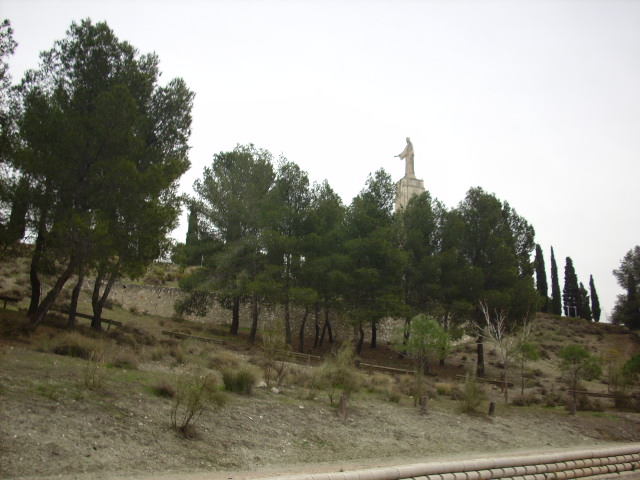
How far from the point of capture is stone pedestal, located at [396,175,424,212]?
168 ft

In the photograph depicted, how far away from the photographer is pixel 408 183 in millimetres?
51719

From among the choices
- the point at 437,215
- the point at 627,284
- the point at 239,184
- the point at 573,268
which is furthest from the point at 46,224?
the point at 627,284

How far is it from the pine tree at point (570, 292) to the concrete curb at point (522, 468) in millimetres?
45099

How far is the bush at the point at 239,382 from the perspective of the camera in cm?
1562

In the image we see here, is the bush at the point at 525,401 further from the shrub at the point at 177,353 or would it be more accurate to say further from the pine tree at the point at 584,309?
the pine tree at the point at 584,309

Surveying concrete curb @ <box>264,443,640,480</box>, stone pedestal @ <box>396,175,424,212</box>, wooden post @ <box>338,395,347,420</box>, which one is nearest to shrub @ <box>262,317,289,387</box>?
wooden post @ <box>338,395,347,420</box>

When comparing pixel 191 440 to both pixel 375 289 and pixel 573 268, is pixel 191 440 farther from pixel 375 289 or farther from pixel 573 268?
pixel 573 268

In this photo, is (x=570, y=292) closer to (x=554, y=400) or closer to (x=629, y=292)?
(x=629, y=292)

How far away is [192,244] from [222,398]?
836 inches

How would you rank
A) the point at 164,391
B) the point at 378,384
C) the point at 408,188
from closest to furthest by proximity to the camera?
the point at 164,391
the point at 378,384
the point at 408,188

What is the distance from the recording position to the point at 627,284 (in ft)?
193

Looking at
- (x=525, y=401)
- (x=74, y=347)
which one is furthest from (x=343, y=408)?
(x=525, y=401)

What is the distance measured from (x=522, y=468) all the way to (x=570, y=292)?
51305 mm

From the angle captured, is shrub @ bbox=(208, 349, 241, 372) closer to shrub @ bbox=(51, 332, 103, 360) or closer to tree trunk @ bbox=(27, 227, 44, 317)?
shrub @ bbox=(51, 332, 103, 360)
